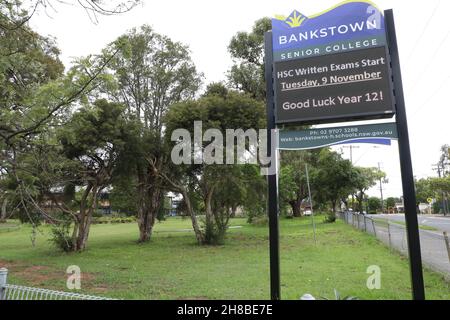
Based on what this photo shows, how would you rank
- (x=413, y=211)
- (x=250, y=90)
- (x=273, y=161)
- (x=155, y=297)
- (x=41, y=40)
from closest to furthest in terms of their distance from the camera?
(x=413, y=211) < (x=273, y=161) < (x=41, y=40) < (x=155, y=297) < (x=250, y=90)

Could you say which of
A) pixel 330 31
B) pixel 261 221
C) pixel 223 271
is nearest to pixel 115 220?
pixel 261 221

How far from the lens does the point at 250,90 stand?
24.3 meters

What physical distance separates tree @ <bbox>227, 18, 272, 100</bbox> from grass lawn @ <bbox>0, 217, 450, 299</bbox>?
11.1 meters

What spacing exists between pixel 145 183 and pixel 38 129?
16170mm

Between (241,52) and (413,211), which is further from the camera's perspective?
(241,52)

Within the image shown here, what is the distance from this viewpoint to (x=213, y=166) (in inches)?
717

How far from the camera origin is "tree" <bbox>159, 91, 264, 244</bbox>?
1684 cm

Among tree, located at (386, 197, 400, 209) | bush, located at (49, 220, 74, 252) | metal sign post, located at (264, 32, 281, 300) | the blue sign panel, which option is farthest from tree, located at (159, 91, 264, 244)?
tree, located at (386, 197, 400, 209)

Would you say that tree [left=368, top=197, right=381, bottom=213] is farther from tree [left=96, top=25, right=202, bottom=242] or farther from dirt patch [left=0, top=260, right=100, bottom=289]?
dirt patch [left=0, top=260, right=100, bottom=289]

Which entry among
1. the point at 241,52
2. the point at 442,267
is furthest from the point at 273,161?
the point at 241,52

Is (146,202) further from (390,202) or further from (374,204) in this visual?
(390,202)

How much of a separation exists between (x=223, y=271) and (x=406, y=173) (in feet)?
21.6

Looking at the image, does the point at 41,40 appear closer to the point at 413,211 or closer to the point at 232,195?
the point at 413,211
